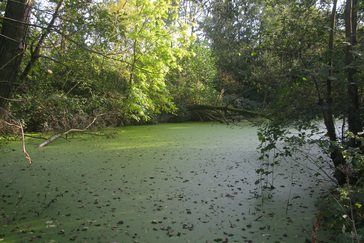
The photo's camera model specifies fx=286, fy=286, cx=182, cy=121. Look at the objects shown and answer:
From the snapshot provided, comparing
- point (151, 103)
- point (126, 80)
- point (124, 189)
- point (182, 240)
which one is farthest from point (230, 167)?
point (126, 80)

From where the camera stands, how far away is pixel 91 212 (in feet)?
7.34

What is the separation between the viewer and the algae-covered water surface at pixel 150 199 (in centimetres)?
192

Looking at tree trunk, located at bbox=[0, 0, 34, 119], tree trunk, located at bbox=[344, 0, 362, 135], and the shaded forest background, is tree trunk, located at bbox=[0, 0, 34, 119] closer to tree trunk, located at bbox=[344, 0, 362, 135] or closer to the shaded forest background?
the shaded forest background

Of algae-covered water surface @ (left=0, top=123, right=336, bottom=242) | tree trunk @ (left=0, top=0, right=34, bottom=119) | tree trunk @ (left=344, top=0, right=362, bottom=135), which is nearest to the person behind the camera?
algae-covered water surface @ (left=0, top=123, right=336, bottom=242)

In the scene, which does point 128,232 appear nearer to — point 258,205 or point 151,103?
point 258,205

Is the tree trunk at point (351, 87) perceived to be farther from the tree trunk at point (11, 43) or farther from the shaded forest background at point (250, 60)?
the tree trunk at point (11, 43)

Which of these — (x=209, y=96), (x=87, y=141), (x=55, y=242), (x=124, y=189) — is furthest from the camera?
(x=209, y=96)

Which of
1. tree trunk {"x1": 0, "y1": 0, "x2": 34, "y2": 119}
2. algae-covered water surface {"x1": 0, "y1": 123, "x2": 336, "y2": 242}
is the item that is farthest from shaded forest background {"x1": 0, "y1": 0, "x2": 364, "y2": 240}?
algae-covered water surface {"x1": 0, "y1": 123, "x2": 336, "y2": 242}

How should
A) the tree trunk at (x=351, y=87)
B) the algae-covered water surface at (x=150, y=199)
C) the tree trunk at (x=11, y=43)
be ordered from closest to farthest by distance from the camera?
the algae-covered water surface at (x=150, y=199) → the tree trunk at (x=11, y=43) → the tree trunk at (x=351, y=87)

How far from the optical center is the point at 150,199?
2.52 meters

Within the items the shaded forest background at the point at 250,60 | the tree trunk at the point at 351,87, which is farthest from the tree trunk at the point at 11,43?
the tree trunk at the point at 351,87

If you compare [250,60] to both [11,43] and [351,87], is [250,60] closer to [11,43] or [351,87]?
[351,87]

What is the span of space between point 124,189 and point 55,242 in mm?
1024

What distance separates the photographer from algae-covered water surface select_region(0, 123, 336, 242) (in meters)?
1.92
